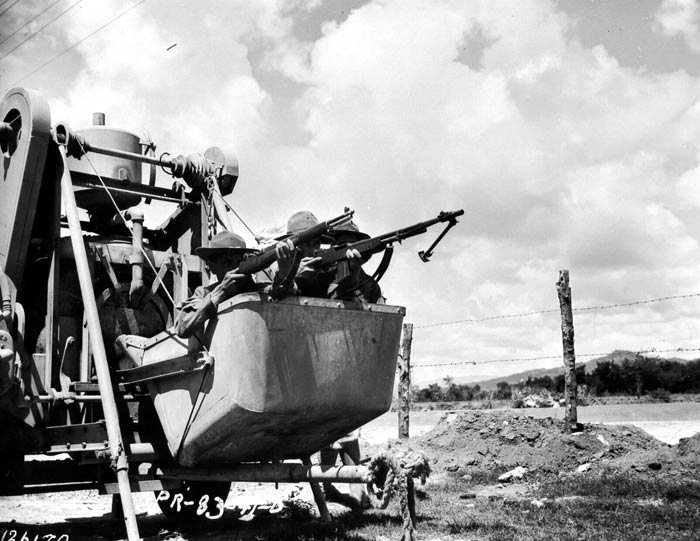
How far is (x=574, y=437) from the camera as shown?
12.3m

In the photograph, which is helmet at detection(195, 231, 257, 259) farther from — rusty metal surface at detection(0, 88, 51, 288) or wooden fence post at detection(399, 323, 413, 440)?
wooden fence post at detection(399, 323, 413, 440)

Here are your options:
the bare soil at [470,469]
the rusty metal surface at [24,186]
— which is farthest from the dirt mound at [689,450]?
the rusty metal surface at [24,186]

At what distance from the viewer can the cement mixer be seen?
574 centimetres

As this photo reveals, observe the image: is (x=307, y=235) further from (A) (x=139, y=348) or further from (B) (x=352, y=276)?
(A) (x=139, y=348)

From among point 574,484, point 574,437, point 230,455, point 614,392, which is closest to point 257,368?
point 230,455

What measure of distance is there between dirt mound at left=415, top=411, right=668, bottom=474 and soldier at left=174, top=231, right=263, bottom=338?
6.06 meters

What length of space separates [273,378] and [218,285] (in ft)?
2.77

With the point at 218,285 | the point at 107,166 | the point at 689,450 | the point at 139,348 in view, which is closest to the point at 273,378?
the point at 218,285

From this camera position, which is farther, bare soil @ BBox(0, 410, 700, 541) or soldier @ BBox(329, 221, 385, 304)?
bare soil @ BBox(0, 410, 700, 541)

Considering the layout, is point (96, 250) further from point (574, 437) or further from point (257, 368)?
point (574, 437)

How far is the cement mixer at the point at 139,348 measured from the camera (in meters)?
5.74

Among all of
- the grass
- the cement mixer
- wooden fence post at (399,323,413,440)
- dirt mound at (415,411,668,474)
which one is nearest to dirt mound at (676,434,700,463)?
dirt mound at (415,411,668,474)

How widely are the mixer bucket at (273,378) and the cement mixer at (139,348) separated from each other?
Result: 13mm

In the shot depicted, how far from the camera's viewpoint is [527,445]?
12688 mm
